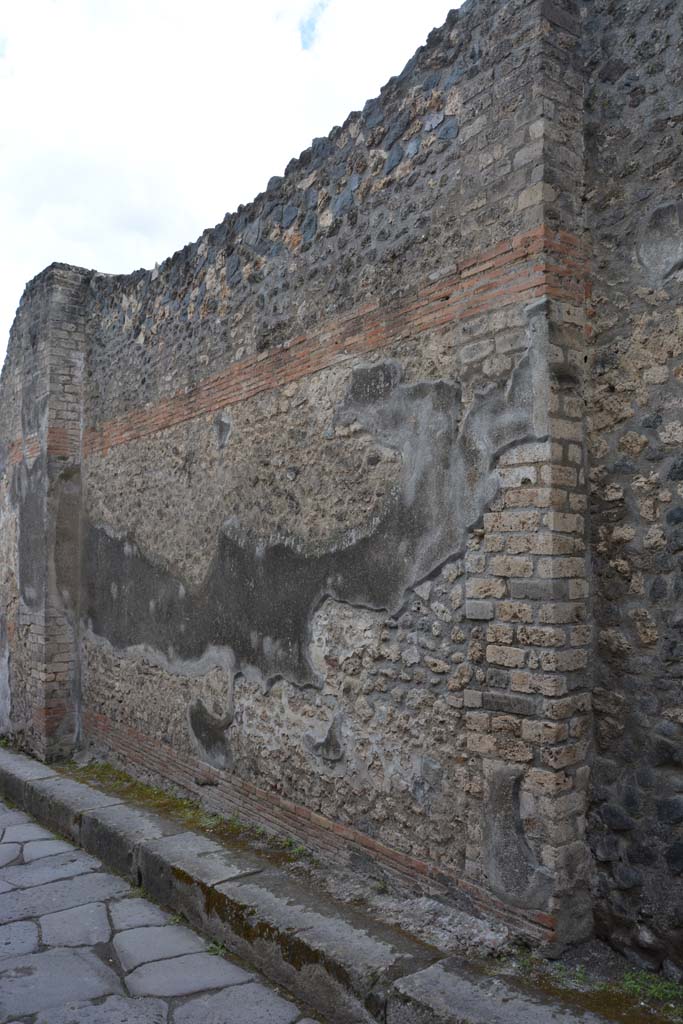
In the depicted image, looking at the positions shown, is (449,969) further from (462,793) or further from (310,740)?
(310,740)

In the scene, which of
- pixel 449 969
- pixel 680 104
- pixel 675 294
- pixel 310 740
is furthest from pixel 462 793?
pixel 680 104

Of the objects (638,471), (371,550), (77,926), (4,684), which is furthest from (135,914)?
(4,684)

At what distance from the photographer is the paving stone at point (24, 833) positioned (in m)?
4.40

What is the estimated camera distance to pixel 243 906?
3029mm

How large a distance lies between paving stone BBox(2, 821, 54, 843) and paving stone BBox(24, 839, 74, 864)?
0.07 m

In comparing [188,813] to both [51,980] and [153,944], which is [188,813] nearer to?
[153,944]

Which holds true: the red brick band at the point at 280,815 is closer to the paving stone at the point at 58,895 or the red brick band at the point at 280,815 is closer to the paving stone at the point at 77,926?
the paving stone at the point at 58,895

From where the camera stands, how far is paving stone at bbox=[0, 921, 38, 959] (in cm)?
310

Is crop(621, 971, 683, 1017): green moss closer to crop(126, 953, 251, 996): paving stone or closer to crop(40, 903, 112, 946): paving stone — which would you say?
crop(126, 953, 251, 996): paving stone

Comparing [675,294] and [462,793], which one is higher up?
[675,294]

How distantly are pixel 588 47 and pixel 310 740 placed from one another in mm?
2899

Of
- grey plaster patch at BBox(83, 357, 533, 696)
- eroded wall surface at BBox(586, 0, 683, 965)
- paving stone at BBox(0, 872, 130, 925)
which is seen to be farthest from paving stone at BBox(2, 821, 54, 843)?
eroded wall surface at BBox(586, 0, 683, 965)

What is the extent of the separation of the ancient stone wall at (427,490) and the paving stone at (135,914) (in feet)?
2.15

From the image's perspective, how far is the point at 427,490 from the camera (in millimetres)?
3062
